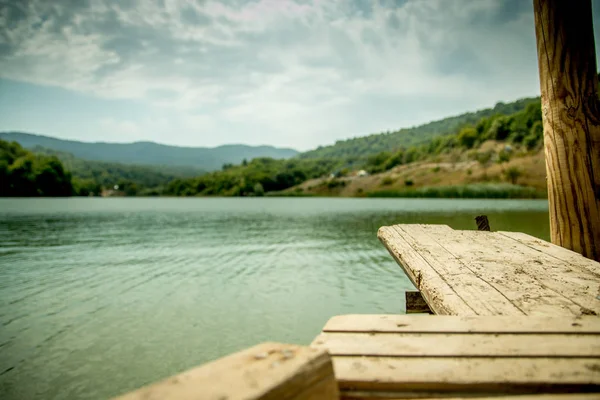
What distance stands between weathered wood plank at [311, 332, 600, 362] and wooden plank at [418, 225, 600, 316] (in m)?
0.69

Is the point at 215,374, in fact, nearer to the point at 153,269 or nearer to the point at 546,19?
the point at 546,19

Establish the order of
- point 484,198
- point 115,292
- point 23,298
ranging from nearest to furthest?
point 23,298 < point 115,292 < point 484,198

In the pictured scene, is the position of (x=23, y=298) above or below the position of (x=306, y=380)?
below

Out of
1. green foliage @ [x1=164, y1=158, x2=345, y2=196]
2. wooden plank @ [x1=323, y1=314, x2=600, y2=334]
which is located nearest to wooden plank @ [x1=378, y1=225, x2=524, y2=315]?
wooden plank @ [x1=323, y1=314, x2=600, y2=334]

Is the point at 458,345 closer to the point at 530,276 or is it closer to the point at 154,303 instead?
the point at 530,276

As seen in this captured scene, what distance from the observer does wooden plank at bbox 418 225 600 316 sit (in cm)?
245

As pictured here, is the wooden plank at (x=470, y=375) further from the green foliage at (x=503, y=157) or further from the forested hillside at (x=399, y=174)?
the green foliage at (x=503, y=157)

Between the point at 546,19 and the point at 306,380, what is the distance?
4582 mm

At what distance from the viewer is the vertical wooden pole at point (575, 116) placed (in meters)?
3.71

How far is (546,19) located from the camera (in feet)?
12.7

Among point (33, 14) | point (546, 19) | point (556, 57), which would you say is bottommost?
point (556, 57)

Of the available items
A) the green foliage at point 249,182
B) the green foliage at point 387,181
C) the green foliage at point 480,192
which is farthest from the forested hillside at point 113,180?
the green foliage at point 480,192

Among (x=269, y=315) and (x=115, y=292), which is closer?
(x=269, y=315)

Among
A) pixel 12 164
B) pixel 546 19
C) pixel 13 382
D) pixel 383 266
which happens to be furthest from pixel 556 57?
pixel 12 164
